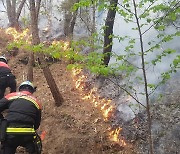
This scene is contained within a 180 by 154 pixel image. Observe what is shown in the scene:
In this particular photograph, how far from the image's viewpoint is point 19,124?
5.80 metres

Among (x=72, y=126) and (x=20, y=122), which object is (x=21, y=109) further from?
(x=72, y=126)

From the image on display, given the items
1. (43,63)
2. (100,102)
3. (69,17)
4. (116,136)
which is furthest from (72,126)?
(69,17)

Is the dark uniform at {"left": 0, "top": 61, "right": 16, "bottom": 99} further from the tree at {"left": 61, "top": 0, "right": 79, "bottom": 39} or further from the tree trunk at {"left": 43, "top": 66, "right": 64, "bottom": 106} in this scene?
the tree at {"left": 61, "top": 0, "right": 79, "bottom": 39}

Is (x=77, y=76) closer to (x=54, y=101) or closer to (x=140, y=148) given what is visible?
(x=54, y=101)

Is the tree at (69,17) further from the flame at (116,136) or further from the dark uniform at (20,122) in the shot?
the dark uniform at (20,122)

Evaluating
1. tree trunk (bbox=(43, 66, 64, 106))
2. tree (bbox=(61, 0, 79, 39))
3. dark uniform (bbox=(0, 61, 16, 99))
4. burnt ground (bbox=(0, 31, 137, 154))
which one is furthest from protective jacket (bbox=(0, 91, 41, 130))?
tree (bbox=(61, 0, 79, 39))

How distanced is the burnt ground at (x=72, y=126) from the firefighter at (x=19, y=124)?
2233 millimetres

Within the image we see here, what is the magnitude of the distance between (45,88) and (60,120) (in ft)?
10.0

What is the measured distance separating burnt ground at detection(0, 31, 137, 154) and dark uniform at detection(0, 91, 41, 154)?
7.40 ft

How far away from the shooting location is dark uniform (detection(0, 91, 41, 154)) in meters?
5.77

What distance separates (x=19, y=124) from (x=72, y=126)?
11.8 ft

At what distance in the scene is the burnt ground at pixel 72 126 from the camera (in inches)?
319

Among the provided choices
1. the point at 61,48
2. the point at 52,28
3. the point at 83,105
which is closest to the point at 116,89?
the point at 83,105

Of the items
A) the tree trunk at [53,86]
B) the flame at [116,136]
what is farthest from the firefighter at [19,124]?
the tree trunk at [53,86]
